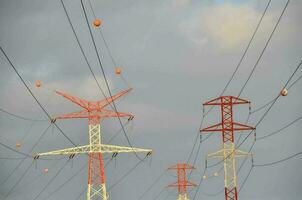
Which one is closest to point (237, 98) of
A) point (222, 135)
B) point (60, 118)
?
point (222, 135)

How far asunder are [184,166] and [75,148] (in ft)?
140

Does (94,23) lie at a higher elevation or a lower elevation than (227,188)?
lower

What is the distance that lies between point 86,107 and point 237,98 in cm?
1384

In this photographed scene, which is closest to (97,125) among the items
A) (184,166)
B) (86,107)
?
(86,107)

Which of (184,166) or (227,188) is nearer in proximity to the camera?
(227,188)

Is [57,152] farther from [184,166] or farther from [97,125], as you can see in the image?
[184,166]

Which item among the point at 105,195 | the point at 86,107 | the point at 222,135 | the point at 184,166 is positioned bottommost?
the point at 105,195

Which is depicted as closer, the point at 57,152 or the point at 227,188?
the point at 227,188

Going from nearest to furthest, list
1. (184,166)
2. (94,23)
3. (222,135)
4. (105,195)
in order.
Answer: (94,23) → (222,135) → (105,195) → (184,166)

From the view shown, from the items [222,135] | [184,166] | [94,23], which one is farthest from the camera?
[184,166]

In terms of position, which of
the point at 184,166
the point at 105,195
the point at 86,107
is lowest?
the point at 105,195

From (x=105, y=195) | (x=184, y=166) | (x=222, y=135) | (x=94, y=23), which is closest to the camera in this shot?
(x=94, y=23)

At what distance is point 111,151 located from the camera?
6253cm

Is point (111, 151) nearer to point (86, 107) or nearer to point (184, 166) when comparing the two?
point (86, 107)
